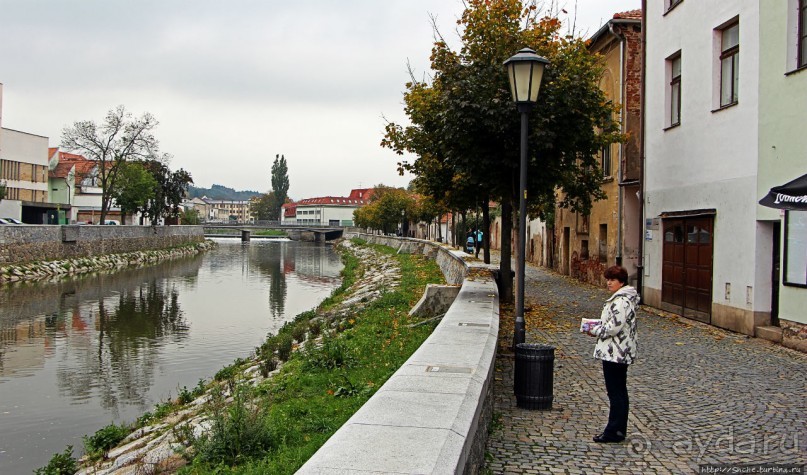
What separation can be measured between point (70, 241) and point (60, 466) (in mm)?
38264

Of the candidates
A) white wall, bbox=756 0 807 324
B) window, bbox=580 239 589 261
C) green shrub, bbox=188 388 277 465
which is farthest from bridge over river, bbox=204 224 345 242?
green shrub, bbox=188 388 277 465

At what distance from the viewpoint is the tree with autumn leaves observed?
42.0 feet

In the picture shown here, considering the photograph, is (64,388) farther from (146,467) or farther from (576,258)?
(576,258)

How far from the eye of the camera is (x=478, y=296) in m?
12.1

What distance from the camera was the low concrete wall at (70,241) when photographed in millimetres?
36062

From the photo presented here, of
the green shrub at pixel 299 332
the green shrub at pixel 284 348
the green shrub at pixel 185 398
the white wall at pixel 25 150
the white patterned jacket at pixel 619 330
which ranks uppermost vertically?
the white wall at pixel 25 150

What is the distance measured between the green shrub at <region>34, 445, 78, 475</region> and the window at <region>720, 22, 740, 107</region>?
1279 cm

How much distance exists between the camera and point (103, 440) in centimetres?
976

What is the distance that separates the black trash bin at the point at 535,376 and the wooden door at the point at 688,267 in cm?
819

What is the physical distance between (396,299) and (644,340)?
7581 millimetres

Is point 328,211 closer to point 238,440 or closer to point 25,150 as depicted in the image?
point 25,150

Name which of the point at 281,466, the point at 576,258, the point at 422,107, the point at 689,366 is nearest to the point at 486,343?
the point at 281,466

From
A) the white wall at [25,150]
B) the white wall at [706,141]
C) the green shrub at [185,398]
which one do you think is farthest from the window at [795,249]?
the white wall at [25,150]

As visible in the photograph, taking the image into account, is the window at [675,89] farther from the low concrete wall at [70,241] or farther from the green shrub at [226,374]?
the low concrete wall at [70,241]
